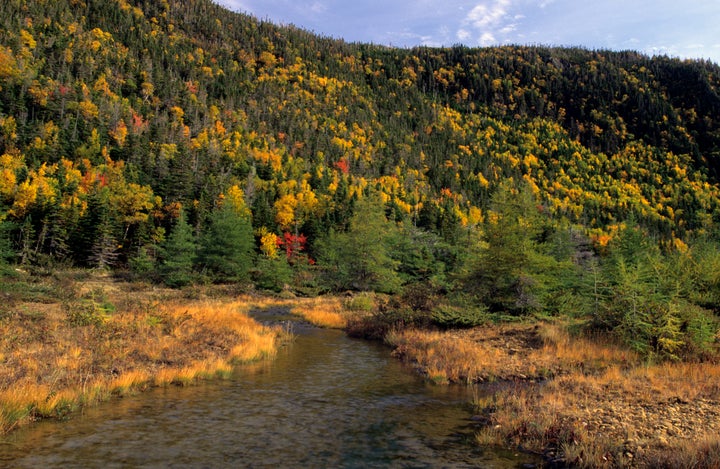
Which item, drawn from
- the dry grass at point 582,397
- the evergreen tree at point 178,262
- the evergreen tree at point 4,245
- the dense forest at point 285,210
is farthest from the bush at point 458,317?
the evergreen tree at point 178,262

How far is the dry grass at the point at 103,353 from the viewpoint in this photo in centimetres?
1143

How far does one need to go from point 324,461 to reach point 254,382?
7114 mm

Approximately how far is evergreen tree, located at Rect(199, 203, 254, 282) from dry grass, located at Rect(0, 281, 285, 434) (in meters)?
30.6

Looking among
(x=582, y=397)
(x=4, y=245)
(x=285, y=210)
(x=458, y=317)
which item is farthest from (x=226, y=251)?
(x=582, y=397)

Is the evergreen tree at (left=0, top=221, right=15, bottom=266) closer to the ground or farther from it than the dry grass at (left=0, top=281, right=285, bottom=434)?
farther from it

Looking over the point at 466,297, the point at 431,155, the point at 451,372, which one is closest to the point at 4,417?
the point at 451,372

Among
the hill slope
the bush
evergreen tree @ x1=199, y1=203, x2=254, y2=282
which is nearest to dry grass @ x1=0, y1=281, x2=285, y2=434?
the bush

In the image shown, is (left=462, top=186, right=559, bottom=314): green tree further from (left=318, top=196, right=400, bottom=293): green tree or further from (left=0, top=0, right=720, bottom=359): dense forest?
(left=318, top=196, right=400, bottom=293): green tree

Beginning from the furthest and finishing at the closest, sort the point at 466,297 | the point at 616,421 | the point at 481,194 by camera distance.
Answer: the point at 481,194 < the point at 466,297 < the point at 616,421

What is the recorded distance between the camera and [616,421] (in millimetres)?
10555

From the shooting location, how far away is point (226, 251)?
56.1m

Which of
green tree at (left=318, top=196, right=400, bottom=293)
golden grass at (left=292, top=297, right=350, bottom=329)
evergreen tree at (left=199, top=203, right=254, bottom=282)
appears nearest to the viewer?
golden grass at (left=292, top=297, right=350, bottom=329)

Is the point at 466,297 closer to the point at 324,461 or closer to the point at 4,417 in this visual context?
the point at 324,461

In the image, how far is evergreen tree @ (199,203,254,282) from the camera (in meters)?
55.8
